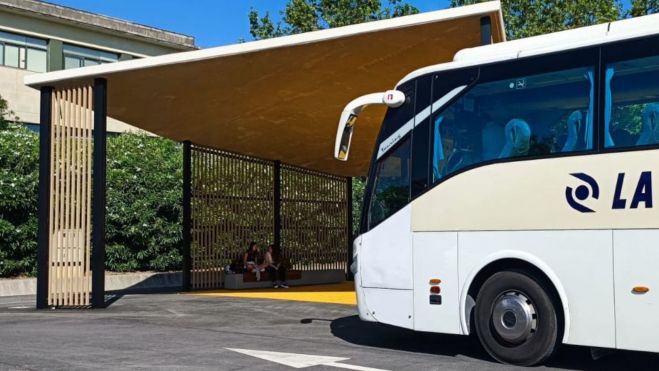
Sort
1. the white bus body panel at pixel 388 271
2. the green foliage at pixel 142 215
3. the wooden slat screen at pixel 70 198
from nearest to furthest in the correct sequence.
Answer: the white bus body panel at pixel 388 271, the wooden slat screen at pixel 70 198, the green foliage at pixel 142 215

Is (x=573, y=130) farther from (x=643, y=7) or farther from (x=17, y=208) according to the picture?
(x=643, y=7)

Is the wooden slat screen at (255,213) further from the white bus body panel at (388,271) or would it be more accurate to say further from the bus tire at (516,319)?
the bus tire at (516,319)

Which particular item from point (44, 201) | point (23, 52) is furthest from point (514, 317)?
point (23, 52)

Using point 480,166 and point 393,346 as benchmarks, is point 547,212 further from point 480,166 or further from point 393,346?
point 393,346

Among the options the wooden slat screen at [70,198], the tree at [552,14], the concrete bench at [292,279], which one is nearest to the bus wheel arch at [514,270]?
the wooden slat screen at [70,198]

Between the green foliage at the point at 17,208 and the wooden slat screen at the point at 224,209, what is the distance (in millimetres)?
4975

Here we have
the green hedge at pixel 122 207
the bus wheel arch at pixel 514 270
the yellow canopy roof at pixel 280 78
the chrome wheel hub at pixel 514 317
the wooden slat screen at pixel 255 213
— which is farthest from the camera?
the green hedge at pixel 122 207

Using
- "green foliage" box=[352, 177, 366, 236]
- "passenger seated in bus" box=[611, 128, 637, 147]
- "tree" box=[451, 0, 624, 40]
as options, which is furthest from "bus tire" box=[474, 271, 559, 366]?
"tree" box=[451, 0, 624, 40]

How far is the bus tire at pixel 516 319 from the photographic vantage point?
27.4 ft

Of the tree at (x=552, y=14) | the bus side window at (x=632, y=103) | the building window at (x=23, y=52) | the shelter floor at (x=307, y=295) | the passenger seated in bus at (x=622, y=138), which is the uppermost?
the tree at (x=552, y=14)

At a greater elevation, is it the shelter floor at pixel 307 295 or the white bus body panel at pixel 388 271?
the white bus body panel at pixel 388 271

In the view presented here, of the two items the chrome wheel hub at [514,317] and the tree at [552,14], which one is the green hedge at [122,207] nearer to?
the chrome wheel hub at [514,317]

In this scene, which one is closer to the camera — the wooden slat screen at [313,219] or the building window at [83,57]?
the wooden slat screen at [313,219]

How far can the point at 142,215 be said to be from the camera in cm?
2430
